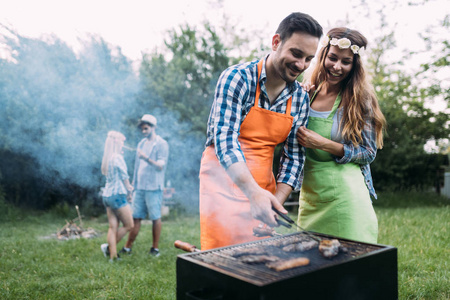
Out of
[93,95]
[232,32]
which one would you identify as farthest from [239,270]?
[232,32]

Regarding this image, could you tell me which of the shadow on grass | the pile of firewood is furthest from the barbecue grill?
the shadow on grass

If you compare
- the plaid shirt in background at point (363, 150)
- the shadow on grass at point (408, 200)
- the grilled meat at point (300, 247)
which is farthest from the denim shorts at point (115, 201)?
the shadow on grass at point (408, 200)

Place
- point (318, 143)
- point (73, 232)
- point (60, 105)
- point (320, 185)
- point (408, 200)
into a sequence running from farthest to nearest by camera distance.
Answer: point (408, 200) → point (60, 105) → point (73, 232) → point (320, 185) → point (318, 143)

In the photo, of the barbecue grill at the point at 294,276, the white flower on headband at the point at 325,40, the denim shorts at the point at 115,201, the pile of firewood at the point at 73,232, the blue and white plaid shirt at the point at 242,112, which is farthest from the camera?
the pile of firewood at the point at 73,232

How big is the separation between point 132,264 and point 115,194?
37.3 inches

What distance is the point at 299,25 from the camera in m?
1.89

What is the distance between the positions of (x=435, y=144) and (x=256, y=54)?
7971 mm

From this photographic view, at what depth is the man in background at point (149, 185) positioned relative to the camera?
5277mm

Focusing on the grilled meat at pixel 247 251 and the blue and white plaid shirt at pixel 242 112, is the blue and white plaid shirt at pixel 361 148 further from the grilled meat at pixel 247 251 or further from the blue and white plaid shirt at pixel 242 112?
the grilled meat at pixel 247 251

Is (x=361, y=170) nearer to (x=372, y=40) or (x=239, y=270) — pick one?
(x=239, y=270)

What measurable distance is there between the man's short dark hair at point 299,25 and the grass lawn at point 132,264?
2.54 meters

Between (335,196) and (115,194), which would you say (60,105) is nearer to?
(115,194)

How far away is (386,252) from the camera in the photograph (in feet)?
5.34

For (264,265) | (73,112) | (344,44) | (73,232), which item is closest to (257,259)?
(264,265)
